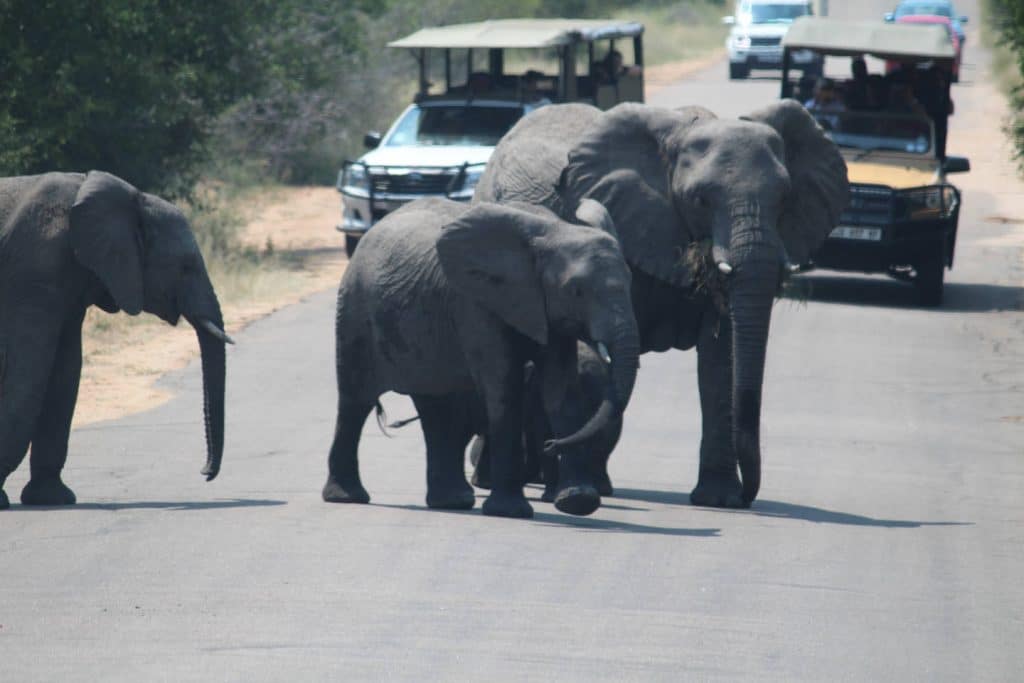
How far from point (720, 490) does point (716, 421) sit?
15.2 inches

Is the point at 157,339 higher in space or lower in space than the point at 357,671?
lower

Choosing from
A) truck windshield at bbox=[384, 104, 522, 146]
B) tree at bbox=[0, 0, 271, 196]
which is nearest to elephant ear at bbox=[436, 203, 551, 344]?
tree at bbox=[0, 0, 271, 196]

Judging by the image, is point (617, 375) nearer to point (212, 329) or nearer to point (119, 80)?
point (212, 329)

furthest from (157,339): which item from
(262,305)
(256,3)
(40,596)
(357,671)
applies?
(357,671)

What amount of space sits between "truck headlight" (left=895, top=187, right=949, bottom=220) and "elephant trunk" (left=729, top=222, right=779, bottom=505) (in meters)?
10.1

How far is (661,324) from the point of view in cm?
1162

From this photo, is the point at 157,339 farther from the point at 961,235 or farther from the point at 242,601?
the point at 961,235

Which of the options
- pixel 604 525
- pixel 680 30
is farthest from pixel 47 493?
pixel 680 30

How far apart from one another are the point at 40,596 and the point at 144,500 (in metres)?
2.72

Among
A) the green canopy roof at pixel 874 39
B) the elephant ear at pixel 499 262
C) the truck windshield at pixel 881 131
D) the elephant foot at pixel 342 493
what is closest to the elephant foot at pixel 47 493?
the elephant foot at pixel 342 493

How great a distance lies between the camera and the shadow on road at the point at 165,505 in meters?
10.5

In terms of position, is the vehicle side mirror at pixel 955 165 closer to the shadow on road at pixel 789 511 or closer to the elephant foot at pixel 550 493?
the shadow on road at pixel 789 511

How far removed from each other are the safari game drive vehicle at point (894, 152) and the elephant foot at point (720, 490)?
8.99 meters

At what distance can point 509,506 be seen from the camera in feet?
33.2
